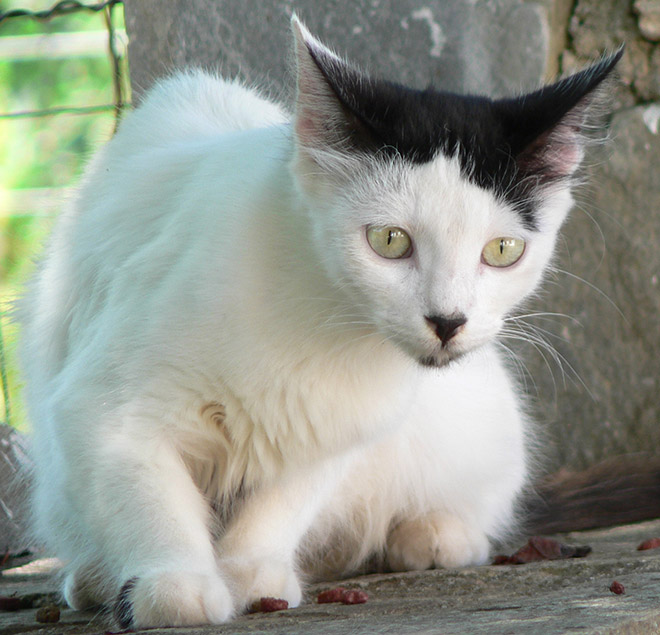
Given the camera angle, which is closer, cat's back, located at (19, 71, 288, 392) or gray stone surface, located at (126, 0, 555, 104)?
cat's back, located at (19, 71, 288, 392)

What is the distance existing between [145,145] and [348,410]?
0.93 metres

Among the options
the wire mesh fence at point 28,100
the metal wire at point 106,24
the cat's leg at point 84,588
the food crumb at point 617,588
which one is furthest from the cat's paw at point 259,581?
the wire mesh fence at point 28,100

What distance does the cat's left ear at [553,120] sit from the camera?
1716 millimetres

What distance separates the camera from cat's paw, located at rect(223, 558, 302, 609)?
1763 millimetres

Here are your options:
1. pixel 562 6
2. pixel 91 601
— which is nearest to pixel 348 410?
pixel 91 601

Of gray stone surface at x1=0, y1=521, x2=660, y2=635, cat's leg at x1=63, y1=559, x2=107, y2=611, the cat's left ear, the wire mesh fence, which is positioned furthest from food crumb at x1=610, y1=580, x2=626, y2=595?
the wire mesh fence

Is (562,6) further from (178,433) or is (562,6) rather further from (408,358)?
(178,433)

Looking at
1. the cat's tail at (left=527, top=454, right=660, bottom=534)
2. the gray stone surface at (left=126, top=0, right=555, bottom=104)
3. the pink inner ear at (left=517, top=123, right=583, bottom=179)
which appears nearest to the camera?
the pink inner ear at (left=517, top=123, right=583, bottom=179)

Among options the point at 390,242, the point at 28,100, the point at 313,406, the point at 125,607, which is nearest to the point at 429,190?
the point at 390,242

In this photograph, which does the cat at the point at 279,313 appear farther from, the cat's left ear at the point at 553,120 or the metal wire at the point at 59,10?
the metal wire at the point at 59,10

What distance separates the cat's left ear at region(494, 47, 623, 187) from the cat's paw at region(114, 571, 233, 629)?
92 cm

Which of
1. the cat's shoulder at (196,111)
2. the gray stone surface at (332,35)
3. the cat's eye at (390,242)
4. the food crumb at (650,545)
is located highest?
the gray stone surface at (332,35)

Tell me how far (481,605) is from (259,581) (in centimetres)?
41

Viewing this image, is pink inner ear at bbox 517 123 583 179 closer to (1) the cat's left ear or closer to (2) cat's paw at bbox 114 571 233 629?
(1) the cat's left ear
